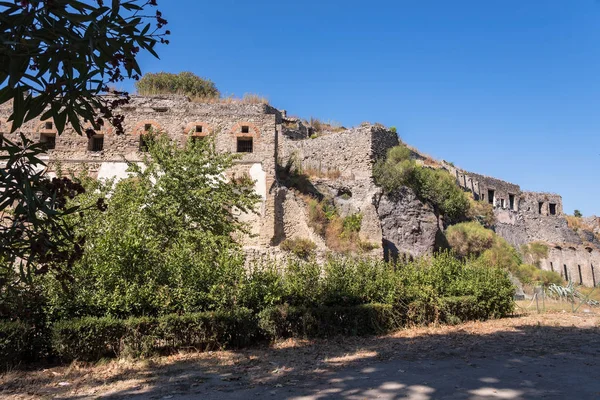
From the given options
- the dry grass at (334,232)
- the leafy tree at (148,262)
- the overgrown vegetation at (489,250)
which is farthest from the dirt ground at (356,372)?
the overgrown vegetation at (489,250)

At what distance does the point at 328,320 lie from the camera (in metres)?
11.4

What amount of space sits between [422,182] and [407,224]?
12.4 ft

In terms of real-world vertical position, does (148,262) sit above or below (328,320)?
above

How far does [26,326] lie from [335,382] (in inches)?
229

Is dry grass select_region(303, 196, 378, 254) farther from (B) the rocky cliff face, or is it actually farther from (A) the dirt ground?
(A) the dirt ground

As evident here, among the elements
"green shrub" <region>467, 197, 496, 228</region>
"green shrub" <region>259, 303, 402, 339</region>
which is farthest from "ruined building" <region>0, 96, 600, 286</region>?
"green shrub" <region>259, 303, 402, 339</region>

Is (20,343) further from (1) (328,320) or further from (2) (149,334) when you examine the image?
(1) (328,320)

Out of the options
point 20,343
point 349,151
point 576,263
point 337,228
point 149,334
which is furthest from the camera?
point 576,263

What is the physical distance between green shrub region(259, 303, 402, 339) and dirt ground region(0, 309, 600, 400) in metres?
0.42

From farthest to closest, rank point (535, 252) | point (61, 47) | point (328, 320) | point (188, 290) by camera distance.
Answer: point (535, 252) → point (328, 320) → point (188, 290) → point (61, 47)

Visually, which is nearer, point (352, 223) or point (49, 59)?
point (49, 59)

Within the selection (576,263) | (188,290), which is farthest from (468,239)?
(188,290)

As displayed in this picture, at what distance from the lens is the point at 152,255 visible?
1060 centimetres

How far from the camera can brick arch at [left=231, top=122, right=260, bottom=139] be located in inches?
898
